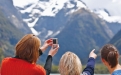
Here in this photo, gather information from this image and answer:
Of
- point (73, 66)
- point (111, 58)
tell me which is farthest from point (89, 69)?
point (111, 58)

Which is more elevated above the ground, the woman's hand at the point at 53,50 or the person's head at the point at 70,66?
the woman's hand at the point at 53,50

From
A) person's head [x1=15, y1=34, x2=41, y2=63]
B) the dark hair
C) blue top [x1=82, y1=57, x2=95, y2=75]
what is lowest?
blue top [x1=82, y1=57, x2=95, y2=75]

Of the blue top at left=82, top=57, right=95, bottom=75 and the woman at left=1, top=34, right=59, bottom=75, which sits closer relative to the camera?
the woman at left=1, top=34, right=59, bottom=75

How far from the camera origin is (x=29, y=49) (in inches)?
312

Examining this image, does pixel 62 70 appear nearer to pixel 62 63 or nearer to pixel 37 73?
pixel 62 63

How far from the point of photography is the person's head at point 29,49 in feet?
25.9

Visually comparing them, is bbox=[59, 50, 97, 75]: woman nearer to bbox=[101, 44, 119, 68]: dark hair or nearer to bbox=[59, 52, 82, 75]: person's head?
bbox=[59, 52, 82, 75]: person's head

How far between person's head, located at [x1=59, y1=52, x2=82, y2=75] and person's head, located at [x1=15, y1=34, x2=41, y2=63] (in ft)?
2.99

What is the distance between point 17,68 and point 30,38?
0.76 m

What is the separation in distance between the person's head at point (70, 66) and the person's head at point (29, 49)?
2.99 ft

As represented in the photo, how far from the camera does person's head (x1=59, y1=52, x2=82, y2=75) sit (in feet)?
27.7

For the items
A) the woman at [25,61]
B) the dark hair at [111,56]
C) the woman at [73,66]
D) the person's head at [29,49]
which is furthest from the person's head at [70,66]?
the person's head at [29,49]

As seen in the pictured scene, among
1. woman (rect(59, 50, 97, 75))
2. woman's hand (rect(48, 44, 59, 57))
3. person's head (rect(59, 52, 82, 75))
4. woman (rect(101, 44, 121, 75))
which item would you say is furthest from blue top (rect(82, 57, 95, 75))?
woman's hand (rect(48, 44, 59, 57))

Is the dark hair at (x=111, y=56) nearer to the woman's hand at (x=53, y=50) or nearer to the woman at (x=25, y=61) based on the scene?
the woman's hand at (x=53, y=50)
